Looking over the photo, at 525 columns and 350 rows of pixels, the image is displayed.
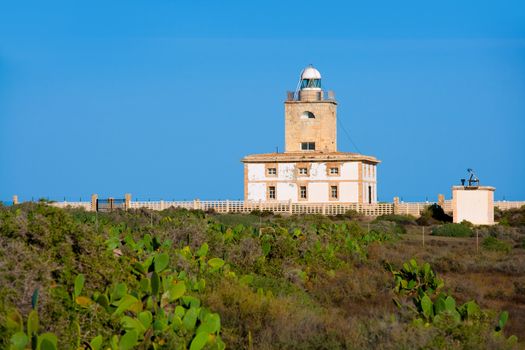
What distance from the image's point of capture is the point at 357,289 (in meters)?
15.4

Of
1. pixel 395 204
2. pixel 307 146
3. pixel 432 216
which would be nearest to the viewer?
pixel 432 216

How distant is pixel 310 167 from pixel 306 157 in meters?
0.59

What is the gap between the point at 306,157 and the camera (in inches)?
1983

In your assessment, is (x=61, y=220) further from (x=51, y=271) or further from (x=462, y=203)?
(x=462, y=203)

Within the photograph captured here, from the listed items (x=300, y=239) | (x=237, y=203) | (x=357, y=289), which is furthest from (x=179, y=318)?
(x=237, y=203)

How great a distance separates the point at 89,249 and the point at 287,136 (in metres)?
44.8

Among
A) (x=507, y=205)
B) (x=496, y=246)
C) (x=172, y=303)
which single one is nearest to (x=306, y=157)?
(x=507, y=205)

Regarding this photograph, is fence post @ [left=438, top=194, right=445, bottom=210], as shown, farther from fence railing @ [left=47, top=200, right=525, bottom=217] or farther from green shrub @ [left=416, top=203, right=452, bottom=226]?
green shrub @ [left=416, top=203, right=452, bottom=226]

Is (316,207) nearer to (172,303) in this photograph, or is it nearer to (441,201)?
(441,201)

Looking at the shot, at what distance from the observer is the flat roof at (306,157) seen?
49719 mm

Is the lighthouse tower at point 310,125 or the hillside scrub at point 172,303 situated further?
the lighthouse tower at point 310,125

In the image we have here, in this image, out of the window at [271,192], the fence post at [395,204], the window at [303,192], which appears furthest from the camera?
the window at [271,192]

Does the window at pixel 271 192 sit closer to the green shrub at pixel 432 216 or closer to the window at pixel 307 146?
the window at pixel 307 146

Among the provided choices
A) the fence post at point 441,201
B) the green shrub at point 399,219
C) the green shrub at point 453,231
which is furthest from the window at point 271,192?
the green shrub at point 453,231
